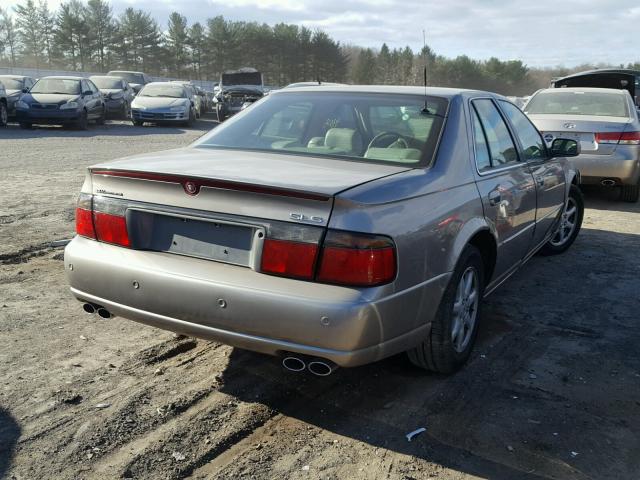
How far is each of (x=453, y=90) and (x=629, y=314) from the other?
88.3 inches

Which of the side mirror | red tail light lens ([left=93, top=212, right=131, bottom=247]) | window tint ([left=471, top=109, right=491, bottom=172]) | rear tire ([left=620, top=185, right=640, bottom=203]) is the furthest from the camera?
rear tire ([left=620, top=185, right=640, bottom=203])

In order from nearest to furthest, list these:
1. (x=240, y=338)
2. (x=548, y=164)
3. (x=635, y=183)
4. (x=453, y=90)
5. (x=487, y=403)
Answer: (x=240, y=338), (x=487, y=403), (x=453, y=90), (x=548, y=164), (x=635, y=183)

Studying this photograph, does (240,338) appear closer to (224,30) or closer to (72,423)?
(72,423)

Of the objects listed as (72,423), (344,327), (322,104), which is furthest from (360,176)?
(72,423)

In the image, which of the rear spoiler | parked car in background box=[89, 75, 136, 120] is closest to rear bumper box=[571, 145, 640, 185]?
the rear spoiler

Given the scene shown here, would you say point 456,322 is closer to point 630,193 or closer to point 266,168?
point 266,168

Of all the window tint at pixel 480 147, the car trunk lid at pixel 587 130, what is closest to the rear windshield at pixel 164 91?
the car trunk lid at pixel 587 130

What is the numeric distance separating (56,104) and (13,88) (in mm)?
3412

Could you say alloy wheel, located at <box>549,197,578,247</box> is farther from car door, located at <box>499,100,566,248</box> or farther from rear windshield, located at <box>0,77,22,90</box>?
rear windshield, located at <box>0,77,22,90</box>

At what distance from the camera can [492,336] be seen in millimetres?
4277

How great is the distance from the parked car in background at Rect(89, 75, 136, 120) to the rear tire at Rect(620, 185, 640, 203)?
778 inches

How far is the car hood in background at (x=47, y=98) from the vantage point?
1836 centimetres

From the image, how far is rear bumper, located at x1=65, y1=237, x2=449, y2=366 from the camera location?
271 cm

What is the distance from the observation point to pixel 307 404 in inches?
129
